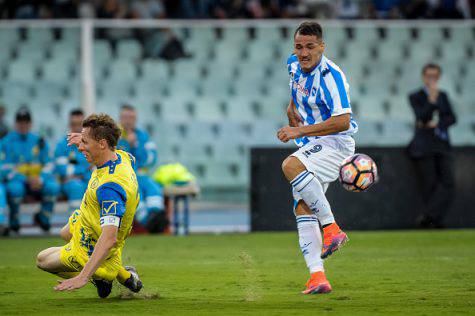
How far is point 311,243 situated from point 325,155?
0.72 m

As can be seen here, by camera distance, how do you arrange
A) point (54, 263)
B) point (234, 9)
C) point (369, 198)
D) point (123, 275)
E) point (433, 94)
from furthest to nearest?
point (234, 9) → point (369, 198) → point (433, 94) → point (123, 275) → point (54, 263)

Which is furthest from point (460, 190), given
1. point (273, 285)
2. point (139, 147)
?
point (273, 285)

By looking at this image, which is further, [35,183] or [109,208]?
[35,183]

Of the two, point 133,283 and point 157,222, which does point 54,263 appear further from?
point 157,222

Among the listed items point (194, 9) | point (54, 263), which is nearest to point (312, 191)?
point (54, 263)

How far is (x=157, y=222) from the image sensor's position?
46.5ft

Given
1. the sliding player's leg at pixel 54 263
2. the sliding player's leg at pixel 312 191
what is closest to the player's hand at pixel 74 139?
the sliding player's leg at pixel 54 263

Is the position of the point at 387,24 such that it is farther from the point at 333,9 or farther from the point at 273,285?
the point at 273,285

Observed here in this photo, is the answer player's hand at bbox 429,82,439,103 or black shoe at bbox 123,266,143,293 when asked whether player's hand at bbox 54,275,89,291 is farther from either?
player's hand at bbox 429,82,439,103

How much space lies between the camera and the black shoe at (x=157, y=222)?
46.5 feet

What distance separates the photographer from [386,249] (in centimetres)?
1195

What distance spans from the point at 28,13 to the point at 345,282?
9.84 m

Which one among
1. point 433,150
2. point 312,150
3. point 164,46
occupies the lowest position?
point 433,150

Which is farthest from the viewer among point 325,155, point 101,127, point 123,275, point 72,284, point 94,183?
point 325,155
